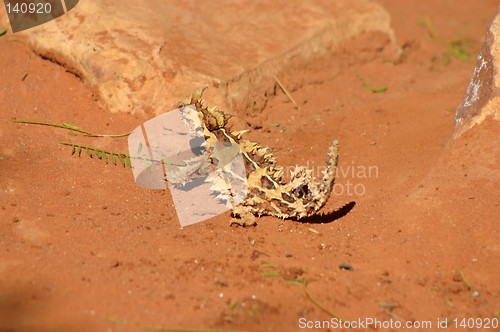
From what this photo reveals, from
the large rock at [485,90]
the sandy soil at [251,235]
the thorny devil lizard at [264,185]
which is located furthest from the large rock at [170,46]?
the large rock at [485,90]

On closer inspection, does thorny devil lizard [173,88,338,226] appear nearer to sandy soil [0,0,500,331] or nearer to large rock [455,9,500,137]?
sandy soil [0,0,500,331]

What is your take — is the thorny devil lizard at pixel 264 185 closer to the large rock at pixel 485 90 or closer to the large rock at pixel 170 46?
the large rock at pixel 170 46

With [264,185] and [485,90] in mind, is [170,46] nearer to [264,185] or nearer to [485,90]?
[264,185]

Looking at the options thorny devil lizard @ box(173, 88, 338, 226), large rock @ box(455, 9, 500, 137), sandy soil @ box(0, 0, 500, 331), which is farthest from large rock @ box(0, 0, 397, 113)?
large rock @ box(455, 9, 500, 137)

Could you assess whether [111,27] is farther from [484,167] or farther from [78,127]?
[484,167]

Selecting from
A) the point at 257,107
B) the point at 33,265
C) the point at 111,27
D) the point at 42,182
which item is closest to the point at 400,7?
the point at 257,107

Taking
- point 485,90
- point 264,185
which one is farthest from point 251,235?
point 485,90
